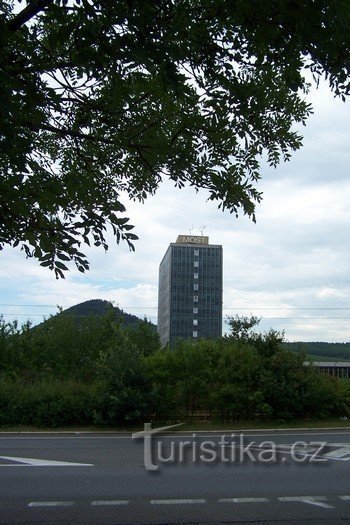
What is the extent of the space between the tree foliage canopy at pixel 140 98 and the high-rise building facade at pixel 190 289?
28.6m

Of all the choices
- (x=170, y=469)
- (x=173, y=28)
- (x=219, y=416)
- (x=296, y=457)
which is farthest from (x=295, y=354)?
(x=173, y=28)

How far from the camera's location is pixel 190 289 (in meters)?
52.9

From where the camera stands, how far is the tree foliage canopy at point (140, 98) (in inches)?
133

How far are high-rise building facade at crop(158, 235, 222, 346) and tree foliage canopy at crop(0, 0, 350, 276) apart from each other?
2862cm

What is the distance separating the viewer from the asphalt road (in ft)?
22.5

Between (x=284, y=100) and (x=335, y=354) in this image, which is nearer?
(x=284, y=100)

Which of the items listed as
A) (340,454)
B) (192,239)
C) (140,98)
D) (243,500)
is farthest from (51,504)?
(192,239)

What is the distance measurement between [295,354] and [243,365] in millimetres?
2156

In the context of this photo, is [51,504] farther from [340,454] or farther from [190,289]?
[190,289]

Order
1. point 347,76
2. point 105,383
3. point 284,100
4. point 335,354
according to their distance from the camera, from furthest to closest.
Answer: point 335,354 < point 105,383 < point 284,100 < point 347,76

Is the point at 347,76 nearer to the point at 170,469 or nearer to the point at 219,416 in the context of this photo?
the point at 170,469

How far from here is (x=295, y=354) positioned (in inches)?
834

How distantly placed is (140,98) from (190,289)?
48383 mm

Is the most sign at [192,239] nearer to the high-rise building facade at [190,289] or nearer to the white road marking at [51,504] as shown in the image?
the high-rise building facade at [190,289]
